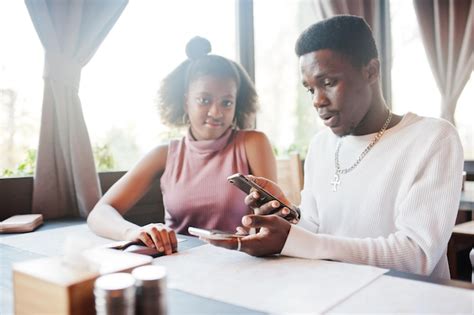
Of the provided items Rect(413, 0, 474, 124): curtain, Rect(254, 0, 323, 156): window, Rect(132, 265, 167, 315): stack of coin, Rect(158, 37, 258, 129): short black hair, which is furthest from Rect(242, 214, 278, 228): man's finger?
Rect(413, 0, 474, 124): curtain

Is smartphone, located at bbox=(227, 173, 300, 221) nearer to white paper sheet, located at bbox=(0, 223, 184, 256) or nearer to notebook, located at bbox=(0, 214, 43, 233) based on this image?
white paper sheet, located at bbox=(0, 223, 184, 256)

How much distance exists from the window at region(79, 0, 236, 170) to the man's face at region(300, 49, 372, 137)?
4.11 feet

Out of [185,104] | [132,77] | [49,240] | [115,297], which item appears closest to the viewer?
[115,297]

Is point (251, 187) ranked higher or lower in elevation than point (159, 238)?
higher

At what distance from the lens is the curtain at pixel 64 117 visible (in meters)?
2.08

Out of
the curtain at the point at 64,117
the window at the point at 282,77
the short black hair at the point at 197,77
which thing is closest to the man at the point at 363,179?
the short black hair at the point at 197,77

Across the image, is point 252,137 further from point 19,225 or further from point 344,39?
point 19,225

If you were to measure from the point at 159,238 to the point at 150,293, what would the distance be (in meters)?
0.52

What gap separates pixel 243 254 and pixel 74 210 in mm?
1371

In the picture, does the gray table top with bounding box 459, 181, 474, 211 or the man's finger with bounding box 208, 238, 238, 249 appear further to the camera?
the gray table top with bounding box 459, 181, 474, 211

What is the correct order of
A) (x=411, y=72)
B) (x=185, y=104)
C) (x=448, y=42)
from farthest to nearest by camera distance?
(x=411, y=72), (x=448, y=42), (x=185, y=104)

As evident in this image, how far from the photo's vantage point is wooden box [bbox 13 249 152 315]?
0.67 metres

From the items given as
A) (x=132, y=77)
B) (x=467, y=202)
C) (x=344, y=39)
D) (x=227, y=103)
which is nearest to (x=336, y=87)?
(x=344, y=39)

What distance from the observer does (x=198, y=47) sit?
6.31ft
